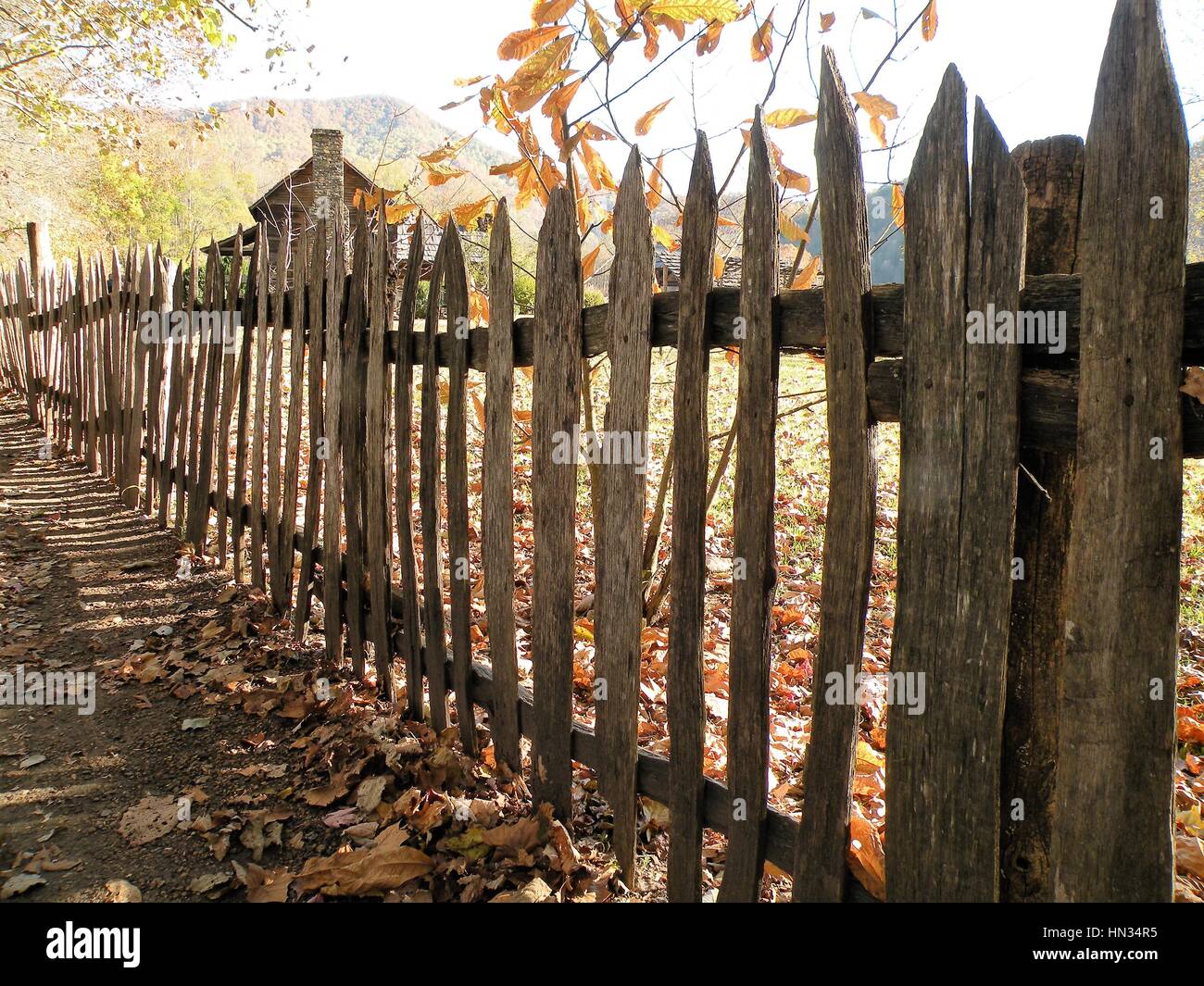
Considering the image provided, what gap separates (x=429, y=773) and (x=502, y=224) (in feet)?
6.31

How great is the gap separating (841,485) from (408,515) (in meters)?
1.87

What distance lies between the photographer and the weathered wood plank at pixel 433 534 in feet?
9.27

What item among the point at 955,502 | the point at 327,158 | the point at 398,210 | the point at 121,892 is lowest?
the point at 121,892

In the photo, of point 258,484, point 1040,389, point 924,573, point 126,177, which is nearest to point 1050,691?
point 924,573

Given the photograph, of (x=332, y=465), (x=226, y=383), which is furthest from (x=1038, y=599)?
(x=226, y=383)

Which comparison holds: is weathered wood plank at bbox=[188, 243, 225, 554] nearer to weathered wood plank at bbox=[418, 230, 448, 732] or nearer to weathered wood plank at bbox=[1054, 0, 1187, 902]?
weathered wood plank at bbox=[418, 230, 448, 732]

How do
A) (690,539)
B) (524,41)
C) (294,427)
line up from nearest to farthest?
(690,539) → (524,41) → (294,427)

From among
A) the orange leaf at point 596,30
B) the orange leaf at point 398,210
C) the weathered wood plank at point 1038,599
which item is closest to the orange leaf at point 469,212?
the orange leaf at point 398,210

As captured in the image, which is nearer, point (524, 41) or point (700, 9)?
point (700, 9)

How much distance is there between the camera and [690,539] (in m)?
1.93

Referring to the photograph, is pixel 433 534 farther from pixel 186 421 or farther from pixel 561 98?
pixel 186 421

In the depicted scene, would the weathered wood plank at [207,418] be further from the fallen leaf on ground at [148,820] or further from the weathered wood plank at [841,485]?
the weathered wood plank at [841,485]

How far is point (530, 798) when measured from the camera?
8.29 feet
